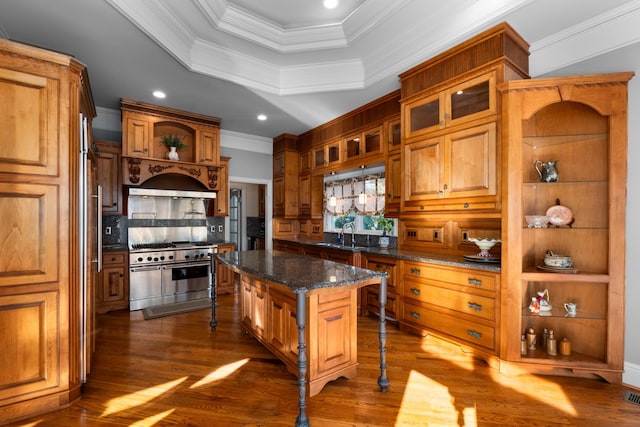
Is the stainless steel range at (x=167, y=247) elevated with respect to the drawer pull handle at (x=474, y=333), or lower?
elevated

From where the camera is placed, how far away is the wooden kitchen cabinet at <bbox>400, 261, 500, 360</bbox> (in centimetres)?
262

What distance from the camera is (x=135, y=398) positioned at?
2158 millimetres

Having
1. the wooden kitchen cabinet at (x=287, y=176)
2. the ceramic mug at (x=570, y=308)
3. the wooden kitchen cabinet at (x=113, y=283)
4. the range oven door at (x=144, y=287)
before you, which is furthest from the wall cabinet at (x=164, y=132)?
the ceramic mug at (x=570, y=308)

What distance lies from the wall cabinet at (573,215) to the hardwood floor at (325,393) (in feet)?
1.12

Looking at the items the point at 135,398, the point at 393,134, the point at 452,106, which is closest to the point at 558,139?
the point at 452,106

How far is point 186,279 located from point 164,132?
2.32 m

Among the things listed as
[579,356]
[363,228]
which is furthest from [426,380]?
[363,228]

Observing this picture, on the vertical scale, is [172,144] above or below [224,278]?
above

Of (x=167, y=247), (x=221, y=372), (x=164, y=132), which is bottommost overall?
(x=221, y=372)

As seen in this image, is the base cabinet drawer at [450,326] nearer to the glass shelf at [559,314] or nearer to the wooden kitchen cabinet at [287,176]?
the glass shelf at [559,314]

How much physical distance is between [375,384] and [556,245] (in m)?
1.98

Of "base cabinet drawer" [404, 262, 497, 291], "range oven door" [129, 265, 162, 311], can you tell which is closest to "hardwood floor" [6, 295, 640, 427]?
"base cabinet drawer" [404, 262, 497, 291]

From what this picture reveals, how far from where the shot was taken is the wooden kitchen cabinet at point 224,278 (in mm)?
4895

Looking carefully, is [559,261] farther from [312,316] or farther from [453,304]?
[312,316]
